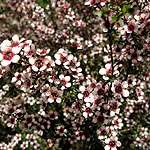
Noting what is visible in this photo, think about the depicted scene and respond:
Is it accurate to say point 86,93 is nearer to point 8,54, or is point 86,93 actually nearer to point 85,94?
point 85,94

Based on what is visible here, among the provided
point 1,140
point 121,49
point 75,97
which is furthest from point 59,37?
point 1,140

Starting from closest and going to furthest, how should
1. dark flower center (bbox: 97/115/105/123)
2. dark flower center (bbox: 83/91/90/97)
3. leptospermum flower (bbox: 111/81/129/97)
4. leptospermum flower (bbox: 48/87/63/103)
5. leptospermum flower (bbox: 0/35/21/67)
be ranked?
leptospermum flower (bbox: 0/35/21/67) → leptospermum flower (bbox: 48/87/63/103) → leptospermum flower (bbox: 111/81/129/97) → dark flower center (bbox: 83/91/90/97) → dark flower center (bbox: 97/115/105/123)

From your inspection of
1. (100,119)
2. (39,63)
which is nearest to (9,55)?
(39,63)

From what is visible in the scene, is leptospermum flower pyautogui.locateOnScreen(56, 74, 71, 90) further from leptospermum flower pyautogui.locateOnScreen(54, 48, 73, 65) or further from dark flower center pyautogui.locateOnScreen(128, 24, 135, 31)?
dark flower center pyautogui.locateOnScreen(128, 24, 135, 31)

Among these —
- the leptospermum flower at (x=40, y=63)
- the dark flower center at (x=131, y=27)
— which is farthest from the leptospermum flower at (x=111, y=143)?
the dark flower center at (x=131, y=27)

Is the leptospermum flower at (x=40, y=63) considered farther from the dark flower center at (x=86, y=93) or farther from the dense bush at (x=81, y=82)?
the dark flower center at (x=86, y=93)

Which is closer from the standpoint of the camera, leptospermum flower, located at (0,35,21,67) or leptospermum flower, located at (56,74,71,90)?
leptospermum flower, located at (0,35,21,67)

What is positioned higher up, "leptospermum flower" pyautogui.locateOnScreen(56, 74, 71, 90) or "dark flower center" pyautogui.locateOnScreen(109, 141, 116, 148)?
"leptospermum flower" pyautogui.locateOnScreen(56, 74, 71, 90)

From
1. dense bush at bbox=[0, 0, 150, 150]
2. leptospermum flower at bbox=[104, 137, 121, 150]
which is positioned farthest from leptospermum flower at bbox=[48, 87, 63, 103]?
leptospermum flower at bbox=[104, 137, 121, 150]

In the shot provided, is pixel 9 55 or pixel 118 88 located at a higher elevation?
pixel 9 55

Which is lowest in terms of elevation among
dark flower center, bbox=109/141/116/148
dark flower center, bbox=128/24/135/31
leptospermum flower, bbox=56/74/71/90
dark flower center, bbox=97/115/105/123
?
dark flower center, bbox=109/141/116/148

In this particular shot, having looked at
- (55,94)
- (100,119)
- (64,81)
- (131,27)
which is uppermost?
(131,27)
